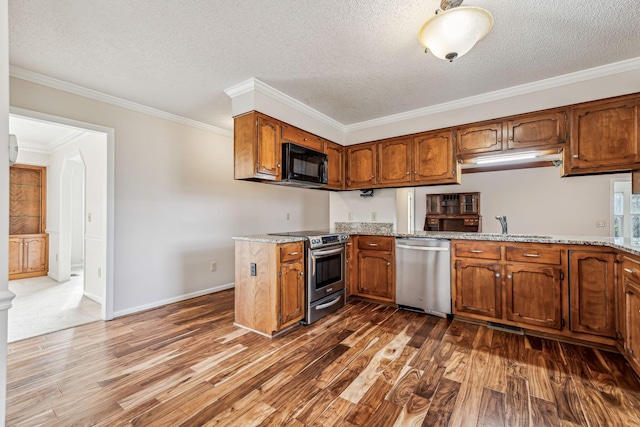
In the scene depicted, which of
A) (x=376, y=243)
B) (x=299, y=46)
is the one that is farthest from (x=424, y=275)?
(x=299, y=46)

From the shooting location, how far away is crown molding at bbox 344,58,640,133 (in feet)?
8.24

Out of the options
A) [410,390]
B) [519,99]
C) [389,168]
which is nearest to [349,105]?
[389,168]

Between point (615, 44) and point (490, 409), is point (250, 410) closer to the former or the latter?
point (490, 409)

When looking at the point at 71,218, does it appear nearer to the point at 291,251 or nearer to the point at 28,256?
the point at 28,256

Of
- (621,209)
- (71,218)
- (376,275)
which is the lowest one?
(376,275)

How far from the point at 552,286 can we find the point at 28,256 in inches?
312

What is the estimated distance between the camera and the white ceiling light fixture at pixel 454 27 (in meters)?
1.63

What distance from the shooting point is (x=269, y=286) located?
267cm

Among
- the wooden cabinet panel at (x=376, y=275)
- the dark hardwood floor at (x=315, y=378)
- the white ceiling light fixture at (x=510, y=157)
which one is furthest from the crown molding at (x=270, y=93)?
the dark hardwood floor at (x=315, y=378)

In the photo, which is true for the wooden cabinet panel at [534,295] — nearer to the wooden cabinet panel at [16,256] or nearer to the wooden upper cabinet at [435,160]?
the wooden upper cabinet at [435,160]

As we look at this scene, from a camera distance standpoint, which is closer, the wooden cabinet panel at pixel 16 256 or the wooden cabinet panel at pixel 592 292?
the wooden cabinet panel at pixel 592 292

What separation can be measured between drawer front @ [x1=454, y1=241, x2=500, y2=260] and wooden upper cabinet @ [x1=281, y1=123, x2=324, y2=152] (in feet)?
6.81

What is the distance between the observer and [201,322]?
301 centimetres

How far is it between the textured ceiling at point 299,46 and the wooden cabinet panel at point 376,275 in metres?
1.95
